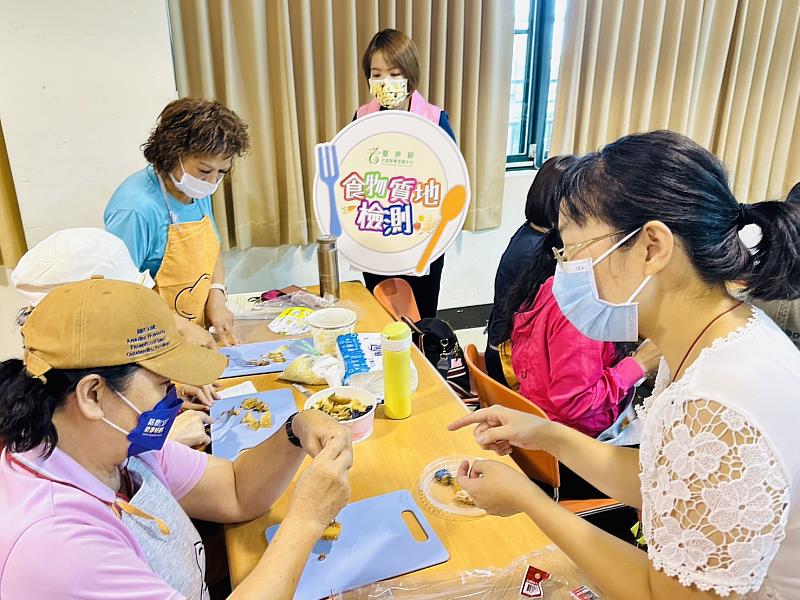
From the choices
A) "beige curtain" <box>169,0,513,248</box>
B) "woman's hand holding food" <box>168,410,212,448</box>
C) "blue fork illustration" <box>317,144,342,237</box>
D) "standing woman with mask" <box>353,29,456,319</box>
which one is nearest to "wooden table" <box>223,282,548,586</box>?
"woman's hand holding food" <box>168,410,212,448</box>

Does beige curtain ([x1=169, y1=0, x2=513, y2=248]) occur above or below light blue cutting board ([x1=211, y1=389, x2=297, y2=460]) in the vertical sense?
above

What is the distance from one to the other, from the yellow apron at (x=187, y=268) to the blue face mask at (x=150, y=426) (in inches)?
41.2

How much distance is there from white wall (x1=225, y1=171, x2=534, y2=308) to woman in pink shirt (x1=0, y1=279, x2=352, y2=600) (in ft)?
7.04

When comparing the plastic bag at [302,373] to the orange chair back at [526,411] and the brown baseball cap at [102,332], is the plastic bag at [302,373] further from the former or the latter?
the brown baseball cap at [102,332]

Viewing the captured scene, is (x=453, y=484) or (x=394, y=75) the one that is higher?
(x=394, y=75)

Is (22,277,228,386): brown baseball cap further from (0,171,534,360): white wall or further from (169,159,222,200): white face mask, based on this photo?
(0,171,534,360): white wall

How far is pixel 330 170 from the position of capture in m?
2.11

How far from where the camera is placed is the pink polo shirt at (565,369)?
1517 mm

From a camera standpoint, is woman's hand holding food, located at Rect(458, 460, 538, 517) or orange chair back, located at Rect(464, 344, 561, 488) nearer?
woman's hand holding food, located at Rect(458, 460, 538, 517)

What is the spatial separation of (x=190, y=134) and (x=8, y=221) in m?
1.28

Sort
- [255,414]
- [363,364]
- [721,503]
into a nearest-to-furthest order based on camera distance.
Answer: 1. [721,503]
2. [255,414]
3. [363,364]

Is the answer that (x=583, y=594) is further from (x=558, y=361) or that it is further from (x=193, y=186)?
(x=193, y=186)

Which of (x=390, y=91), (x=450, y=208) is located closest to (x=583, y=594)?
(x=450, y=208)

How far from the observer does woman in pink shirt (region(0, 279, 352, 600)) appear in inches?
30.0
